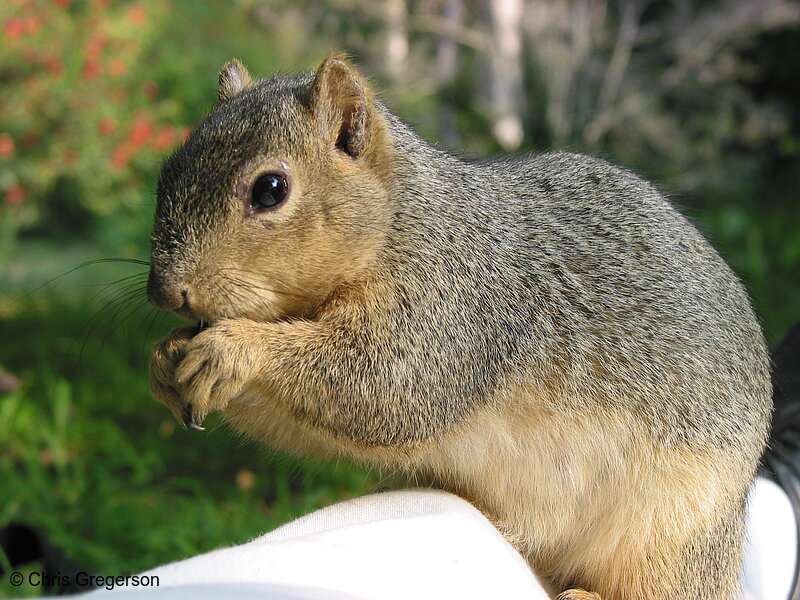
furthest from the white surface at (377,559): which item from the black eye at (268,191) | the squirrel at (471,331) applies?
the black eye at (268,191)

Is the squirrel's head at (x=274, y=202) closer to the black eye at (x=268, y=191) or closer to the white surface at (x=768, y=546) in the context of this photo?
the black eye at (x=268, y=191)

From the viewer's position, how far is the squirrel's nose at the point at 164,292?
1471 mm

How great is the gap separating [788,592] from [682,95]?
A: 260 inches

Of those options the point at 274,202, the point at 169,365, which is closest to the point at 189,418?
the point at 169,365

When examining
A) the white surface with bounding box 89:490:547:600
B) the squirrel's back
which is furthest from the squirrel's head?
the white surface with bounding box 89:490:547:600

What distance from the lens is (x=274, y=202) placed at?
1.52m

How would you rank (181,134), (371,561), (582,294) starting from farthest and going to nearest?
(181,134), (582,294), (371,561)

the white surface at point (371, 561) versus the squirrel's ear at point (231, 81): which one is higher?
the squirrel's ear at point (231, 81)

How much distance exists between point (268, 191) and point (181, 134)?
92.3 inches

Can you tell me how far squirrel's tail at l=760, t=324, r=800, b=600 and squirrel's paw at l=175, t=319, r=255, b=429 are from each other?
169cm

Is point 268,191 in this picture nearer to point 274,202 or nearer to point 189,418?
point 274,202

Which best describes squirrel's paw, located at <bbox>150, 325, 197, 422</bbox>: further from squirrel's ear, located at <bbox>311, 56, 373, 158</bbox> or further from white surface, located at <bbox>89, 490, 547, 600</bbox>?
squirrel's ear, located at <bbox>311, 56, 373, 158</bbox>

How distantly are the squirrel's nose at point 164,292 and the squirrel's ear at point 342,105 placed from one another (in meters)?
0.43

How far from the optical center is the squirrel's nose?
1.47 m
